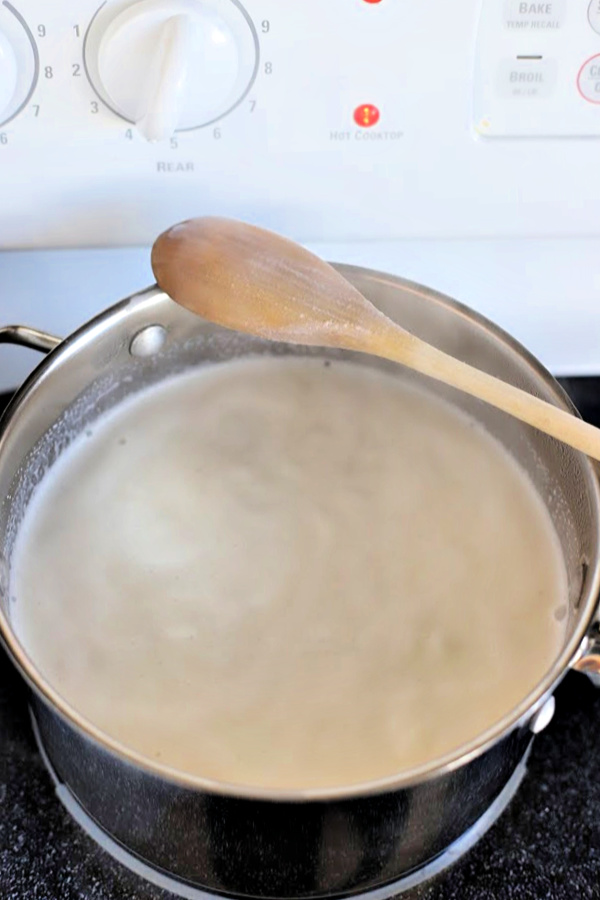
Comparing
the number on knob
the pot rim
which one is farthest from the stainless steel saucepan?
the number on knob

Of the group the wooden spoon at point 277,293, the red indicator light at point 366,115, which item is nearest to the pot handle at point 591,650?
the wooden spoon at point 277,293

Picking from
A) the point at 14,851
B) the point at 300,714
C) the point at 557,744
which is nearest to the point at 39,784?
the point at 14,851

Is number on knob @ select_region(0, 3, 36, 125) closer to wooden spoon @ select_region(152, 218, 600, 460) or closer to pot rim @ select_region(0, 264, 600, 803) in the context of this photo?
wooden spoon @ select_region(152, 218, 600, 460)

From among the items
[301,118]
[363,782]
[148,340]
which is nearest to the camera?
[363,782]

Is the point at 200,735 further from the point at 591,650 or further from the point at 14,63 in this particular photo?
the point at 14,63

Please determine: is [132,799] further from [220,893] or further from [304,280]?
[304,280]

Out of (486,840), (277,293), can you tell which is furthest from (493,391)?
(486,840)
